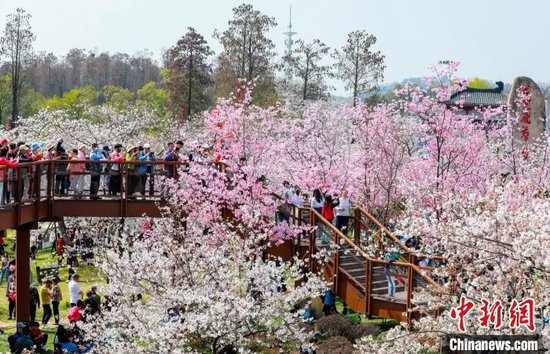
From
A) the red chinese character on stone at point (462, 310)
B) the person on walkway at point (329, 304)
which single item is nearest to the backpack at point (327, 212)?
the person on walkway at point (329, 304)

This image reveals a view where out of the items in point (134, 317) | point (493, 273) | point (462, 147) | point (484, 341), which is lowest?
point (134, 317)

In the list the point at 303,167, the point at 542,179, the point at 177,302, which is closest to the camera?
the point at 177,302

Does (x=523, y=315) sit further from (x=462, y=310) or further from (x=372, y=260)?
(x=372, y=260)

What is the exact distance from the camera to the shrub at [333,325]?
1512 centimetres

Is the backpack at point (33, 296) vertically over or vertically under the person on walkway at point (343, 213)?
under

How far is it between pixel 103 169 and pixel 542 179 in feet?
35.6

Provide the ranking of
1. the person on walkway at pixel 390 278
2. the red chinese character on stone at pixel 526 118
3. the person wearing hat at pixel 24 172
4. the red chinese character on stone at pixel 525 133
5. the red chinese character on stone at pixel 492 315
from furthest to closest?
1. the red chinese character on stone at pixel 526 118
2. the red chinese character on stone at pixel 525 133
3. the person wearing hat at pixel 24 172
4. the person on walkway at pixel 390 278
5. the red chinese character on stone at pixel 492 315

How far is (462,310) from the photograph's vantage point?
8648 mm

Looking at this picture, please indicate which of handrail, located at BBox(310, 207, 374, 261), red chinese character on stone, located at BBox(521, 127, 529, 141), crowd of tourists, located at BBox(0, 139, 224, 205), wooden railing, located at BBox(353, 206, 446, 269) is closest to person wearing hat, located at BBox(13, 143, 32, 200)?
crowd of tourists, located at BBox(0, 139, 224, 205)

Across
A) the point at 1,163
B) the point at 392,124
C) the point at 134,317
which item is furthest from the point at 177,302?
the point at 392,124

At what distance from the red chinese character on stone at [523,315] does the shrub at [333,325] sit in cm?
738

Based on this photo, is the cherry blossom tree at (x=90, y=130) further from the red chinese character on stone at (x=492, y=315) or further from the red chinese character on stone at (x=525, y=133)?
the red chinese character on stone at (x=492, y=315)

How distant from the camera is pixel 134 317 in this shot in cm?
1238

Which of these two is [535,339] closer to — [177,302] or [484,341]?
[484,341]
